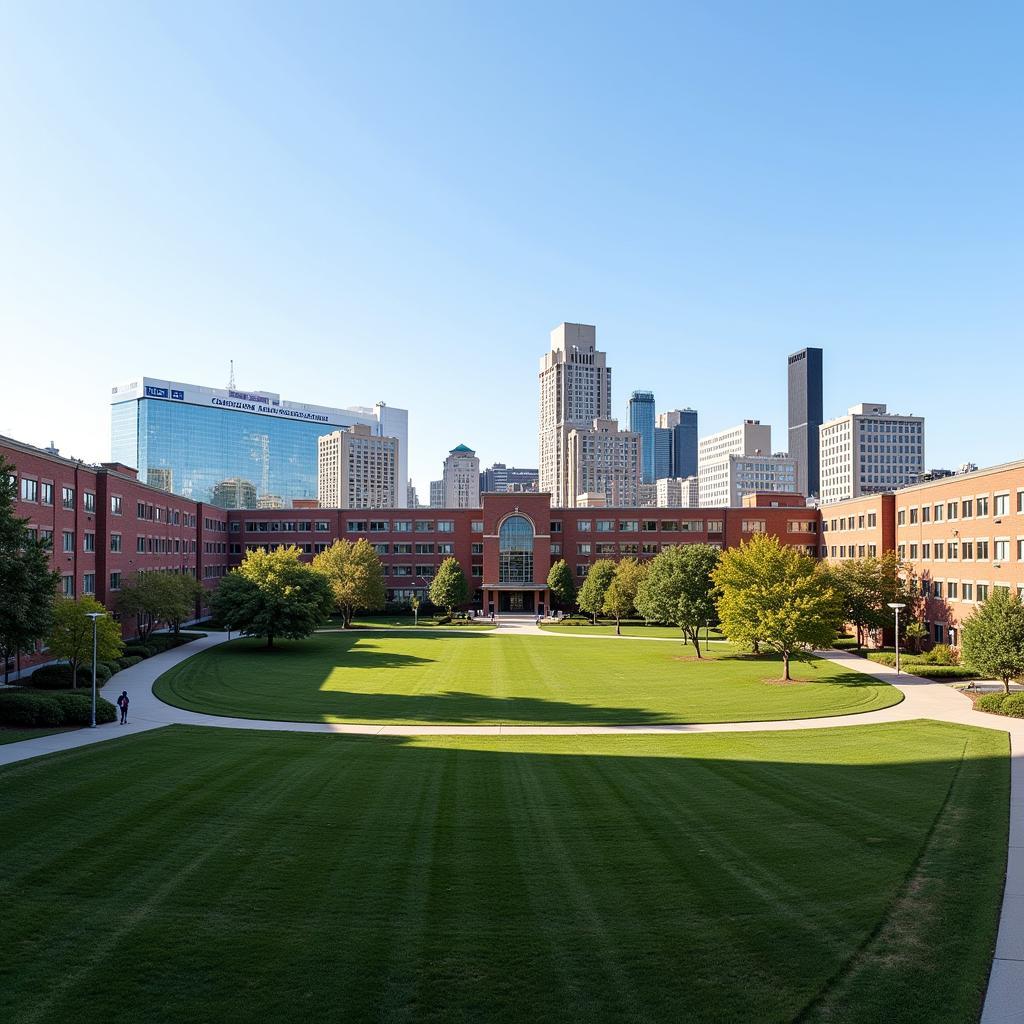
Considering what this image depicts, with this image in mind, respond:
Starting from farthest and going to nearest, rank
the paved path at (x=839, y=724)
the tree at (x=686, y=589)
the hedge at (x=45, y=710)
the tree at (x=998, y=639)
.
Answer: the tree at (x=686, y=589) → the tree at (x=998, y=639) → the hedge at (x=45, y=710) → the paved path at (x=839, y=724)

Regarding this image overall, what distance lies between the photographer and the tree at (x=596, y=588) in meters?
85.9

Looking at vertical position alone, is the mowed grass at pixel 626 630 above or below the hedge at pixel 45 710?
below

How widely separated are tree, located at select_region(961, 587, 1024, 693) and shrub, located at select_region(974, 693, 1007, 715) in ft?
5.16

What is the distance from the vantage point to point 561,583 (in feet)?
323

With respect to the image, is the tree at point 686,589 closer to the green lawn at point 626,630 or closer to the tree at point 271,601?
the green lawn at point 626,630

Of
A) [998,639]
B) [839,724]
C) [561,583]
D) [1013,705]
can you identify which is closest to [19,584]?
[839,724]

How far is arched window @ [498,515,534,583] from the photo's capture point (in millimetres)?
103000

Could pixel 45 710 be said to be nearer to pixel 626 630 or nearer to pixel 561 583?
pixel 626 630

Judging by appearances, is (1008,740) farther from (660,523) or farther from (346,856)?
(660,523)

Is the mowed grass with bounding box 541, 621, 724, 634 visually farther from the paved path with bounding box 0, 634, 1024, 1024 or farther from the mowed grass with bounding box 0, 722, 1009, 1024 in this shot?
the mowed grass with bounding box 0, 722, 1009, 1024

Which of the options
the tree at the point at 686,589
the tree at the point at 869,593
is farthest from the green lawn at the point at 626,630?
the tree at the point at 869,593

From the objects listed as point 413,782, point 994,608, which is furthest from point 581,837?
point 994,608

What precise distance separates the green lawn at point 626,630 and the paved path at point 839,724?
1144 inches

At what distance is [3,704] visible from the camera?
32688 mm
